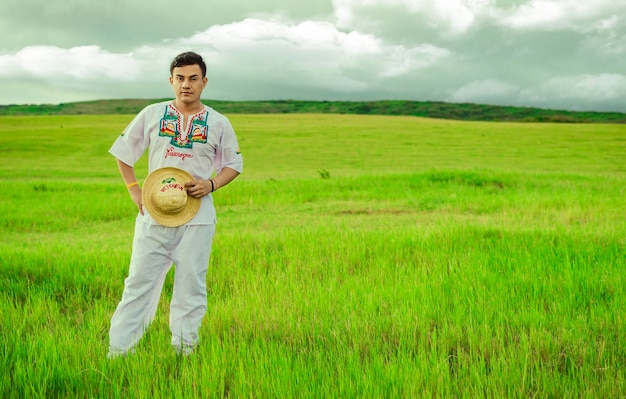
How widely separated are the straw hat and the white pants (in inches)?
3.3

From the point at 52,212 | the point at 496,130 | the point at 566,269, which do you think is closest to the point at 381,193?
the point at 52,212

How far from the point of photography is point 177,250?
12.6 ft

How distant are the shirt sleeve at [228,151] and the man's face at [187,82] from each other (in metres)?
0.31

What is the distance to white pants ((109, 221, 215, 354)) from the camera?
12.5 ft

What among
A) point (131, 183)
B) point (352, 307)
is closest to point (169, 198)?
point (131, 183)

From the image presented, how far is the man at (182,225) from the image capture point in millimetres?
3818

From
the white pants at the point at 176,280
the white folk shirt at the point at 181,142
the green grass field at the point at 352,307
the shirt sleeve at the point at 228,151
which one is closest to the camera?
the green grass field at the point at 352,307

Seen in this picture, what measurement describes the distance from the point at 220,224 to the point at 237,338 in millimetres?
7061

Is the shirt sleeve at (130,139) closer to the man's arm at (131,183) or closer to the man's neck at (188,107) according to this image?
the man's arm at (131,183)

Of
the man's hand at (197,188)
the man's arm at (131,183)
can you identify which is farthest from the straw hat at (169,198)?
the man's arm at (131,183)

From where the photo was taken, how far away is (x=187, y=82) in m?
3.89

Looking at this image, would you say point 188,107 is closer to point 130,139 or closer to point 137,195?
point 130,139

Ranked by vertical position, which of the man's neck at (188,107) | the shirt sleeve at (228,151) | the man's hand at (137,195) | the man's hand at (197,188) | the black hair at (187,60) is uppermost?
the black hair at (187,60)

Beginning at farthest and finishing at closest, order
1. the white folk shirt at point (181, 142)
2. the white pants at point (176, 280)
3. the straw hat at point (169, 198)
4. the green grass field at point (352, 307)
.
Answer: the white folk shirt at point (181, 142) → the white pants at point (176, 280) → the straw hat at point (169, 198) → the green grass field at point (352, 307)
